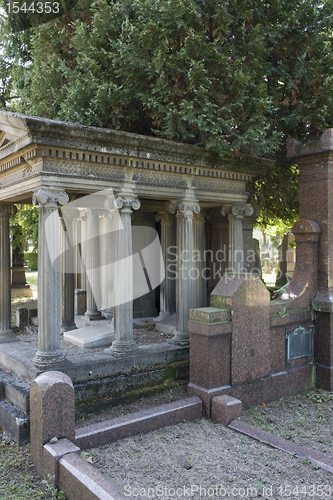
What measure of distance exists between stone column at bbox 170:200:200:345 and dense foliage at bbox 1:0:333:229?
1.13 metres

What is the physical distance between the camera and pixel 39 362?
5355 mm

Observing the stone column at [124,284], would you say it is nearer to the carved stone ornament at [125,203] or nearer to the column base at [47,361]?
the carved stone ornament at [125,203]

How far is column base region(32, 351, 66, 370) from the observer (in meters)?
5.34

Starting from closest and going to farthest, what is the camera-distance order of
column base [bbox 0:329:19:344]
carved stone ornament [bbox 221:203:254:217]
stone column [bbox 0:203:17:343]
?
column base [bbox 0:329:19:344] < stone column [bbox 0:203:17:343] < carved stone ornament [bbox 221:203:254:217]

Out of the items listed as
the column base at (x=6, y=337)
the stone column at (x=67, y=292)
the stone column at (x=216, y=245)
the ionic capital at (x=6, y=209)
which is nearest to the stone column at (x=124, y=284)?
the column base at (x=6, y=337)

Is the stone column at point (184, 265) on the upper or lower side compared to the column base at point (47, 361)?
upper

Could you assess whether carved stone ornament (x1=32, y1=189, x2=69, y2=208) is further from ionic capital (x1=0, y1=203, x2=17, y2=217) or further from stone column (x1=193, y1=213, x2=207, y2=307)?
stone column (x1=193, y1=213, x2=207, y2=307)

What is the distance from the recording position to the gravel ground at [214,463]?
3662mm

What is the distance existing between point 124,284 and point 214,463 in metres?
2.92

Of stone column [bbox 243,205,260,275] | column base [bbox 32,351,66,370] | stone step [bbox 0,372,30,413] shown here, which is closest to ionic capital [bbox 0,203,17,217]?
stone step [bbox 0,372,30,413]

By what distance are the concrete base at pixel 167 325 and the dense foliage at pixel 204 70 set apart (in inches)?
146

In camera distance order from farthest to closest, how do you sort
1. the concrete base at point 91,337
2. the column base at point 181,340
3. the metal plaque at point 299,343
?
the concrete base at point 91,337 → the column base at point 181,340 → the metal plaque at point 299,343

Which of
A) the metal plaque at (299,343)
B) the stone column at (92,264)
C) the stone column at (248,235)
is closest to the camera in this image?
the metal plaque at (299,343)

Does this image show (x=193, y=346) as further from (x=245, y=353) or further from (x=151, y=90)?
(x=151, y=90)
